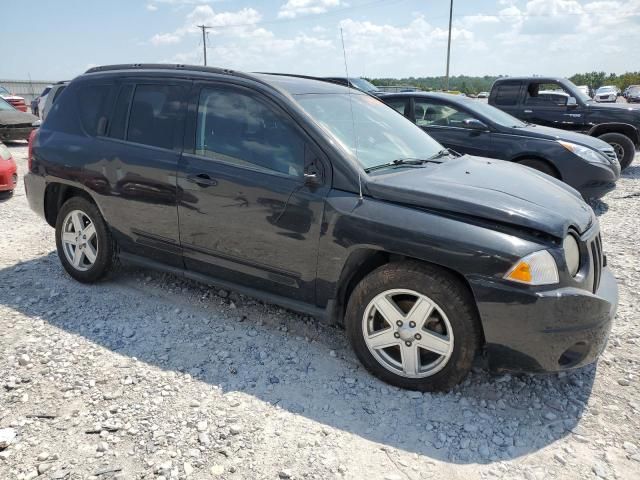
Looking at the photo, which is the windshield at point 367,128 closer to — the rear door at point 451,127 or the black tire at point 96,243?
the black tire at point 96,243

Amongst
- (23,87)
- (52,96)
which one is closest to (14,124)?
(52,96)

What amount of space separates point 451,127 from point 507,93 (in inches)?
148

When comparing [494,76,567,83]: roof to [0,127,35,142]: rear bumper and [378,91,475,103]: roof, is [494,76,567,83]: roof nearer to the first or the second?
[378,91,475,103]: roof

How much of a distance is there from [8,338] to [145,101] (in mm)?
1968

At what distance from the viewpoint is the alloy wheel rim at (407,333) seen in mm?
2906

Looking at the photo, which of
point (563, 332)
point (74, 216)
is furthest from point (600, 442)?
point (74, 216)

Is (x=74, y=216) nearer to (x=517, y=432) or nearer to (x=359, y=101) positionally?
(x=359, y=101)

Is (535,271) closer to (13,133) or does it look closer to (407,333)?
(407,333)

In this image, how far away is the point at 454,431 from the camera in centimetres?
→ 275

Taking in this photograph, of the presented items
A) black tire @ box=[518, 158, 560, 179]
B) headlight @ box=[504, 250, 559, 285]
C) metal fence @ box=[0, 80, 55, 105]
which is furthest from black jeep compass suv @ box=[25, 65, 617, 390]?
metal fence @ box=[0, 80, 55, 105]

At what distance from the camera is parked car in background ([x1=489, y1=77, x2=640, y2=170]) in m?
9.95

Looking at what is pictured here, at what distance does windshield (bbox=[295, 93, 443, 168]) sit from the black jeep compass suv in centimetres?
2

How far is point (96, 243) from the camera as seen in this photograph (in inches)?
174

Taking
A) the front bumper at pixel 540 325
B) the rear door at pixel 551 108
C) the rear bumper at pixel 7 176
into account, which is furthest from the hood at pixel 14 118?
the front bumper at pixel 540 325
